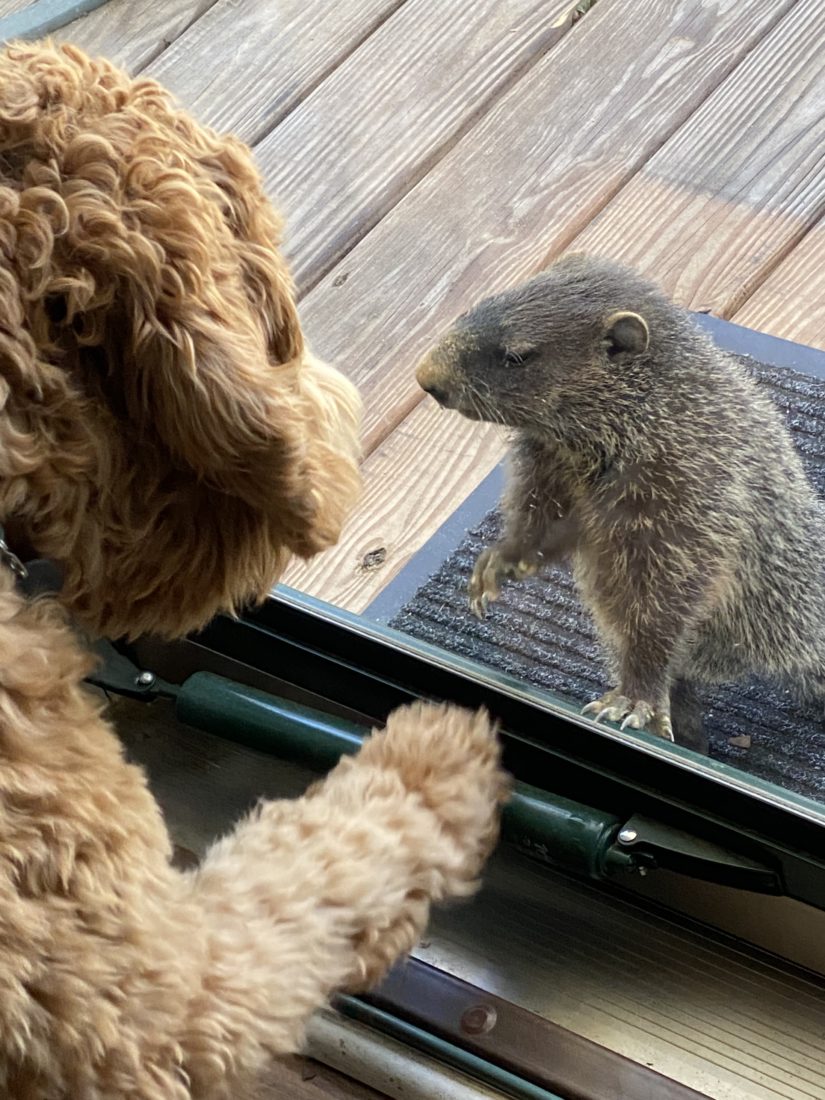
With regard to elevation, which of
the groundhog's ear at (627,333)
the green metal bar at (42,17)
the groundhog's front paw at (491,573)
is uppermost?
the groundhog's ear at (627,333)

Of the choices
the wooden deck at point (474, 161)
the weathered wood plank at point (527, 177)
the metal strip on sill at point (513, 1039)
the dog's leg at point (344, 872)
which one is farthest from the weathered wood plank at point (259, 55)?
the metal strip on sill at point (513, 1039)

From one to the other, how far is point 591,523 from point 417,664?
0.70ft

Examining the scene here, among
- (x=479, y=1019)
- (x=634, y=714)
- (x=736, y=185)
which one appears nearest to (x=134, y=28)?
(x=736, y=185)

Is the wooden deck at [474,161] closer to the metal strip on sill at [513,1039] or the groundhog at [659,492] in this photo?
the groundhog at [659,492]

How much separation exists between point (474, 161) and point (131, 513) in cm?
63

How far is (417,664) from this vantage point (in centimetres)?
109

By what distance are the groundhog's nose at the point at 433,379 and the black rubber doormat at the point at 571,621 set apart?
0.08 meters

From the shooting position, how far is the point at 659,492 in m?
0.93

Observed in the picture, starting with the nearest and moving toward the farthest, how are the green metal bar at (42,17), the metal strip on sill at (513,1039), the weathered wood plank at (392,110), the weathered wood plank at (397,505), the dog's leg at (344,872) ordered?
the dog's leg at (344,872), the metal strip on sill at (513,1039), the weathered wood plank at (397,505), the weathered wood plank at (392,110), the green metal bar at (42,17)

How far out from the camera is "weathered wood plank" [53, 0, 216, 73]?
4.79 feet

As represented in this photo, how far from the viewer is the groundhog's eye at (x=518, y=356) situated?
0.96m

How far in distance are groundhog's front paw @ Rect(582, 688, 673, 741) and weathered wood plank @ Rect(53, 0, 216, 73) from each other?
85 cm

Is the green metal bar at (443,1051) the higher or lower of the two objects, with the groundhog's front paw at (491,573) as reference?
lower


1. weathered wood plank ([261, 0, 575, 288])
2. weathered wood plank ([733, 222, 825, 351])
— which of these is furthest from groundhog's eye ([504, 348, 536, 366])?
weathered wood plank ([261, 0, 575, 288])
